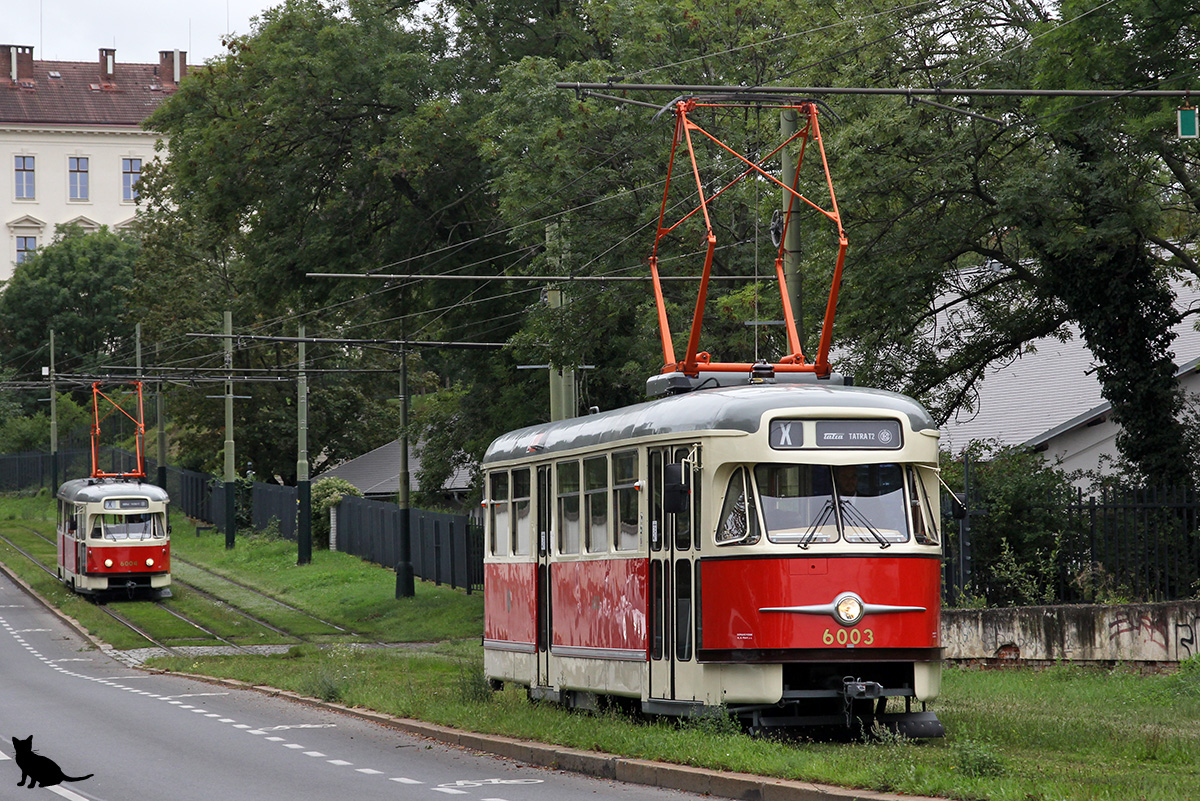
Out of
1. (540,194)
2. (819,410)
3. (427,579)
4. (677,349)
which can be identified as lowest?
(427,579)

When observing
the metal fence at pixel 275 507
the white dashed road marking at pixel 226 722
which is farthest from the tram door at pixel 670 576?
the metal fence at pixel 275 507

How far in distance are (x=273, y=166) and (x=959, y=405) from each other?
1809 centimetres

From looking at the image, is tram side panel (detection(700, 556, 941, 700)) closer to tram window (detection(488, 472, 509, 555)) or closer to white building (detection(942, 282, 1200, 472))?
tram window (detection(488, 472, 509, 555))

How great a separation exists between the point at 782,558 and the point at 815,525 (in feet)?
1.50

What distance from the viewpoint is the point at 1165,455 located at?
985 inches

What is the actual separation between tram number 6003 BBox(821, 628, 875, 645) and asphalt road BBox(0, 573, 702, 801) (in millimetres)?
2267

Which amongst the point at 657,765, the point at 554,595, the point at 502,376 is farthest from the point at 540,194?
the point at 657,765

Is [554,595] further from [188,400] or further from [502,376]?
[188,400]

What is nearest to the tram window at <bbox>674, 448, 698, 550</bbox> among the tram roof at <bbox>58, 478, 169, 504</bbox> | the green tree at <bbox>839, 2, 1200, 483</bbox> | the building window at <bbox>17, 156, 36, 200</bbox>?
the green tree at <bbox>839, 2, 1200, 483</bbox>

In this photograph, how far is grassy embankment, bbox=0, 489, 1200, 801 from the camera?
11008mm

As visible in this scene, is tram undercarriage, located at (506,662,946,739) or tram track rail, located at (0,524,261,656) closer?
tram undercarriage, located at (506,662,946,739)

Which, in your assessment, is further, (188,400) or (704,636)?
(188,400)

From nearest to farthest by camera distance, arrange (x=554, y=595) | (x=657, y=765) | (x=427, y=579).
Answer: (x=657, y=765) → (x=554, y=595) → (x=427, y=579)

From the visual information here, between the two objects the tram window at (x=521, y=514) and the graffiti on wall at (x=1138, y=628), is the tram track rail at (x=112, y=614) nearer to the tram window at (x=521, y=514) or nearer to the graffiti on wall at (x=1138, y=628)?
the tram window at (x=521, y=514)
